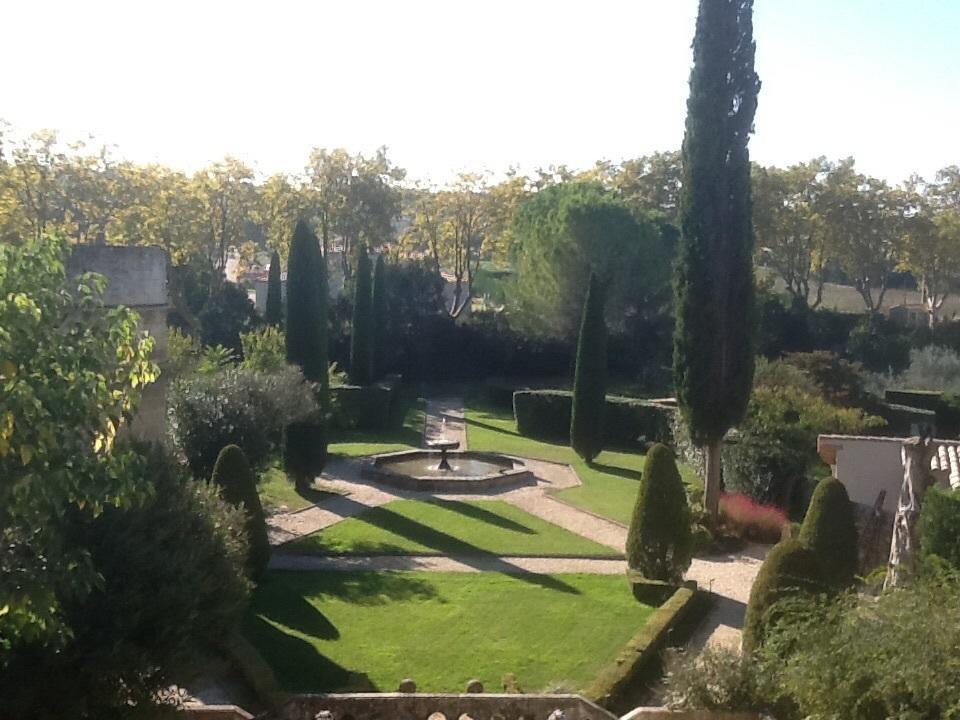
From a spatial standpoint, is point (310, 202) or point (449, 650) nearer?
point (449, 650)

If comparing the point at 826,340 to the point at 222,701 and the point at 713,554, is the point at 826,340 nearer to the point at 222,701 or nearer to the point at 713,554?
the point at 713,554

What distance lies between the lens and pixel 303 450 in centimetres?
2158

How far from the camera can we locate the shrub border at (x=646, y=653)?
34.8ft

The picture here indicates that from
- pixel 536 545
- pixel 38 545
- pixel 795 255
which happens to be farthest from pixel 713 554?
pixel 795 255

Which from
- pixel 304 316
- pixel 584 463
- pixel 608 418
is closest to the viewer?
pixel 304 316

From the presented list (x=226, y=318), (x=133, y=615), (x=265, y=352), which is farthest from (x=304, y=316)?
(x=226, y=318)

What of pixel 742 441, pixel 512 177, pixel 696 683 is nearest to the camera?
pixel 696 683

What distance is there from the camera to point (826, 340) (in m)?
41.2

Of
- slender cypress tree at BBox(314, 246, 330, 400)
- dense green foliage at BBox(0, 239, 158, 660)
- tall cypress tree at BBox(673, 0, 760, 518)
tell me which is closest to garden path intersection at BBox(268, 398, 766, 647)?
slender cypress tree at BBox(314, 246, 330, 400)

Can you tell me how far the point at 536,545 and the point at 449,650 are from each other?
572cm

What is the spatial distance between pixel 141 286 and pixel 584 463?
15.1 meters

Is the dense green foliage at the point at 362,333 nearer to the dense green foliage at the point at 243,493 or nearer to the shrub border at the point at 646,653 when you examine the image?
the dense green foliage at the point at 243,493

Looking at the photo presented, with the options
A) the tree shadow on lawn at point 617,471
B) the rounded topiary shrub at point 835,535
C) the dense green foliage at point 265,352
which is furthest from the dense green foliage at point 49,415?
the tree shadow on lawn at point 617,471

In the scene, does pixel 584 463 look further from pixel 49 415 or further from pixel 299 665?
pixel 49 415
